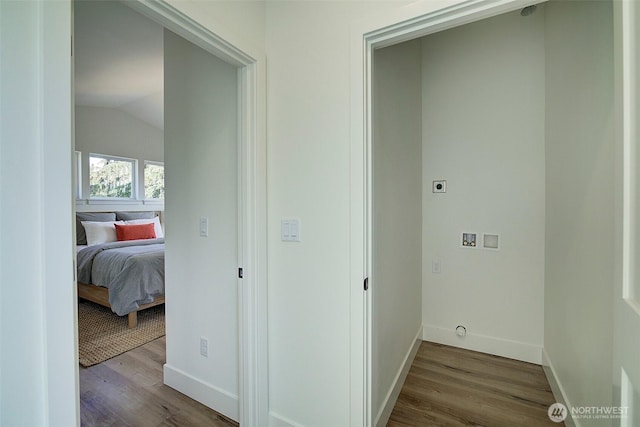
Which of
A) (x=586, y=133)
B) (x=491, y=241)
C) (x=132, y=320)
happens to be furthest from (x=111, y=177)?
(x=586, y=133)

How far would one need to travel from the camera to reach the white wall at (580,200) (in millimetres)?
1157

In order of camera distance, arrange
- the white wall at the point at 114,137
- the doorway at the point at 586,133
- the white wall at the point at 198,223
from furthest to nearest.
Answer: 1. the white wall at the point at 114,137
2. the white wall at the point at 198,223
3. the doorway at the point at 586,133

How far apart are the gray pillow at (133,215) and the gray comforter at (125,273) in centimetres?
178

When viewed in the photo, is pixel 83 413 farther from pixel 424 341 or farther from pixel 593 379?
pixel 593 379

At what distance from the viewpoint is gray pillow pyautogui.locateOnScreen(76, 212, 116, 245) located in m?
4.14

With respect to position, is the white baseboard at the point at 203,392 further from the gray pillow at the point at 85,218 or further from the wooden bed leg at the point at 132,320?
the gray pillow at the point at 85,218

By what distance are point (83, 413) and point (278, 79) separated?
7.48ft

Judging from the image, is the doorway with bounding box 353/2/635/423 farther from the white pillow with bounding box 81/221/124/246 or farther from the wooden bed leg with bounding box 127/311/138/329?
the white pillow with bounding box 81/221/124/246

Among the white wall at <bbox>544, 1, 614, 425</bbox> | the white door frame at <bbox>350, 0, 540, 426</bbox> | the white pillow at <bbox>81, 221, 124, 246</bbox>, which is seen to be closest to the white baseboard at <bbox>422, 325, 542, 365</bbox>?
the white wall at <bbox>544, 1, 614, 425</bbox>

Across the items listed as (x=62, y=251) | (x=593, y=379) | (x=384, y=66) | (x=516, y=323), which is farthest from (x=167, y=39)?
(x=516, y=323)

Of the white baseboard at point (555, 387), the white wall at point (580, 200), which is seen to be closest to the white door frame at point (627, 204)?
the white wall at point (580, 200)

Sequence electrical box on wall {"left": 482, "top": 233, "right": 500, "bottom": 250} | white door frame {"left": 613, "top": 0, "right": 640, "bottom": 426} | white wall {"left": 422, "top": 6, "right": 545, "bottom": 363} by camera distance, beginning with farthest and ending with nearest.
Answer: electrical box on wall {"left": 482, "top": 233, "right": 500, "bottom": 250} → white wall {"left": 422, "top": 6, "right": 545, "bottom": 363} → white door frame {"left": 613, "top": 0, "right": 640, "bottom": 426}

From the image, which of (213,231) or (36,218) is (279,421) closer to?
(213,231)

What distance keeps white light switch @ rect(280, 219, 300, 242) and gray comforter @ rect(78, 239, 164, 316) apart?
2.28 m
